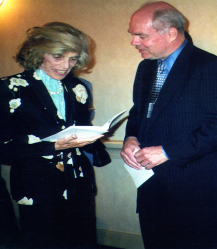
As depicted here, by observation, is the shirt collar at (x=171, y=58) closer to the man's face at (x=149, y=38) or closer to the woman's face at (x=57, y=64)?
the man's face at (x=149, y=38)

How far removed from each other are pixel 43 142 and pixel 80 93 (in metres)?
0.47

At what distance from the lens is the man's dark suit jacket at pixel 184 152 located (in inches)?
47.9

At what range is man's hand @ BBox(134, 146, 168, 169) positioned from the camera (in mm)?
1274

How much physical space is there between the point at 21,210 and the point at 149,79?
1.19m

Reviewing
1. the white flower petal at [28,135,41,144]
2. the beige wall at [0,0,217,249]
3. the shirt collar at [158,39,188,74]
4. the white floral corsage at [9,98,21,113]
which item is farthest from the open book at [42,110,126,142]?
the beige wall at [0,0,217,249]

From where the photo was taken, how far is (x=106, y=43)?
2.11 meters

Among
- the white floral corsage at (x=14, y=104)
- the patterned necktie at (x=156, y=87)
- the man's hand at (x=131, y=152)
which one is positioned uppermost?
the patterned necktie at (x=156, y=87)

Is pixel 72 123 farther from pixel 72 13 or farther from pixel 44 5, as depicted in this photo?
pixel 44 5

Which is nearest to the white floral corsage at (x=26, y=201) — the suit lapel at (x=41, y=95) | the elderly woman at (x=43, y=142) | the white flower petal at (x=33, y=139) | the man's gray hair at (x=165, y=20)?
the elderly woman at (x=43, y=142)

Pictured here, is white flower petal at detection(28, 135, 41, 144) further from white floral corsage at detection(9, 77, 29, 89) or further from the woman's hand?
white floral corsage at detection(9, 77, 29, 89)

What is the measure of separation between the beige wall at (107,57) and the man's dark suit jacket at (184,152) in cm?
67

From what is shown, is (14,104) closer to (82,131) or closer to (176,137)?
(82,131)

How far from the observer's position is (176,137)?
1242 millimetres

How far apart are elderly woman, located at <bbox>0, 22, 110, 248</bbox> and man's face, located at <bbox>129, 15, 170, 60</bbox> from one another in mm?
408
